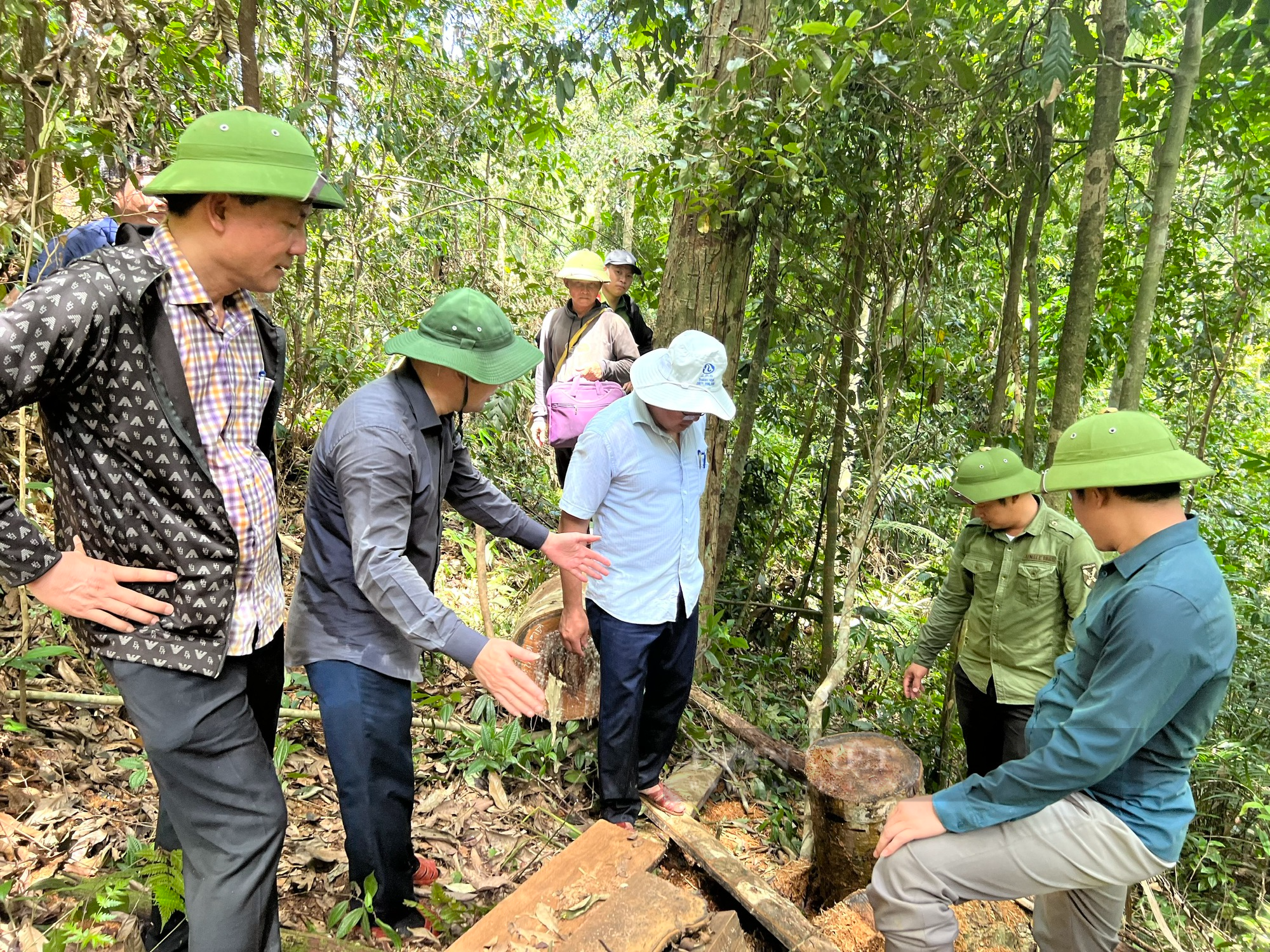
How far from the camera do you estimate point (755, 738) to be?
4422mm

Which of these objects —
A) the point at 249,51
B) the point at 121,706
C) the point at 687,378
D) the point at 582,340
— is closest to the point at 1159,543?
the point at 687,378

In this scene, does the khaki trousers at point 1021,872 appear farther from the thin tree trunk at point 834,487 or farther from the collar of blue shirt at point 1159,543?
the thin tree trunk at point 834,487

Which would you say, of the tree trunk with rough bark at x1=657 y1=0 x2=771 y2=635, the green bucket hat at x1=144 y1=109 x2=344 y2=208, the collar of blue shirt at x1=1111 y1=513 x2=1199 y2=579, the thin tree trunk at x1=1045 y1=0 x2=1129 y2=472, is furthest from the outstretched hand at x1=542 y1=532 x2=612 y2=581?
the thin tree trunk at x1=1045 y1=0 x2=1129 y2=472

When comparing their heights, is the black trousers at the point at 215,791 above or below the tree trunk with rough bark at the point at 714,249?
below

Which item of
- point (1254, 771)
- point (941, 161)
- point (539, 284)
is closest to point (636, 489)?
point (941, 161)

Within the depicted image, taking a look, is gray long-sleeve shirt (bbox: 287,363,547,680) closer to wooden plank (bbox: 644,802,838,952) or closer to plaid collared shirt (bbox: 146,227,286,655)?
plaid collared shirt (bbox: 146,227,286,655)

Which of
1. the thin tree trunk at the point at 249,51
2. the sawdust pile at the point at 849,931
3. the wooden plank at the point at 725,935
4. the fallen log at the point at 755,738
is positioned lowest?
the sawdust pile at the point at 849,931

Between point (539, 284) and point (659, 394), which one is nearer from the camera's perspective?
point (659, 394)

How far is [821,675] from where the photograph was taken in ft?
22.1

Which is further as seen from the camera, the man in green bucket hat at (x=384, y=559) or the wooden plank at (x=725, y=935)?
the wooden plank at (x=725, y=935)

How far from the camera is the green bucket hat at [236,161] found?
1722 millimetres

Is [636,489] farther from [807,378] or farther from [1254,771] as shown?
[1254,771]

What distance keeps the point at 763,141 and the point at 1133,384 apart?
2254mm

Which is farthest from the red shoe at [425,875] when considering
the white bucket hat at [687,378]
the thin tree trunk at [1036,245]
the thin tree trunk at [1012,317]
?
the thin tree trunk at [1012,317]
